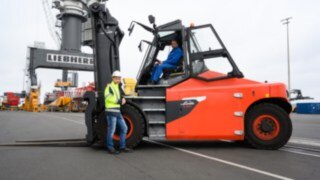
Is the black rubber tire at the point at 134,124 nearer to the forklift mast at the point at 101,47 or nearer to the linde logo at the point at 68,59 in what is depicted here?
the forklift mast at the point at 101,47

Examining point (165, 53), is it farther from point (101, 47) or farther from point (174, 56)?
point (101, 47)

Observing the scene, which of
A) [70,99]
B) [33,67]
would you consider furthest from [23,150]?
[70,99]

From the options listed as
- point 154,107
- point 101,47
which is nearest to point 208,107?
point 154,107

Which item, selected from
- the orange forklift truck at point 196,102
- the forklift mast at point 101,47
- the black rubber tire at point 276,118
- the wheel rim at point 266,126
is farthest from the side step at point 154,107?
the wheel rim at point 266,126

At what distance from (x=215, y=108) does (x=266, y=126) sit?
1.26 m

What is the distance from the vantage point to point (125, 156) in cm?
607

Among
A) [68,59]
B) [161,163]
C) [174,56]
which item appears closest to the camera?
[161,163]

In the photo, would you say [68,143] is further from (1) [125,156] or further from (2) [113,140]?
(1) [125,156]

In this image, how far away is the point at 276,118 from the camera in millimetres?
6910

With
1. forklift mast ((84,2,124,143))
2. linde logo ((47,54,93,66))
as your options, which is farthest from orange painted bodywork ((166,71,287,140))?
linde logo ((47,54,93,66))

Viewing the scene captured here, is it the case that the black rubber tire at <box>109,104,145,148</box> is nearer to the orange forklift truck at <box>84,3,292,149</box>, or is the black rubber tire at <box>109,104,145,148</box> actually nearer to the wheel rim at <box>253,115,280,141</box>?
the orange forklift truck at <box>84,3,292,149</box>

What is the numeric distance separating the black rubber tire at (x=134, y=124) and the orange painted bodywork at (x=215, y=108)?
60 centimetres

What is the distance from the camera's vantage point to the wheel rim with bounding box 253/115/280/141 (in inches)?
272

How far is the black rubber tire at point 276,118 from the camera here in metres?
6.83
